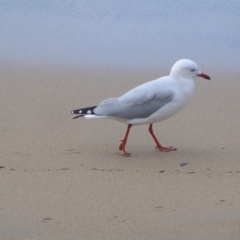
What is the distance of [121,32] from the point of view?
1027 cm

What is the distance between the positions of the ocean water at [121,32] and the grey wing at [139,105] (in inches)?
118

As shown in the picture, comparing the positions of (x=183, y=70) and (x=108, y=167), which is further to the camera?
(x=183, y=70)

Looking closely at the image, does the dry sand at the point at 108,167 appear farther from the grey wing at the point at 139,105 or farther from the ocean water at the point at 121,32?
the ocean water at the point at 121,32

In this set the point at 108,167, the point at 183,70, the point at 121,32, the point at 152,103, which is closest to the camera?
the point at 108,167

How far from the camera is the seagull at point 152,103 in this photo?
6.02 meters

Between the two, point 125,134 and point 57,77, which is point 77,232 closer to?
point 125,134

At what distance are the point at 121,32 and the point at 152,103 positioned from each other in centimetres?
438

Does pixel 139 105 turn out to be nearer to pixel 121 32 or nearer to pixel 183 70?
pixel 183 70

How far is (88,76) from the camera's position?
338 inches

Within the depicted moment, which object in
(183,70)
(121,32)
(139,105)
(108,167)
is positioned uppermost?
(121,32)

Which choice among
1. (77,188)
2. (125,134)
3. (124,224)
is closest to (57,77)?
(125,134)

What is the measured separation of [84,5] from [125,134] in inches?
207

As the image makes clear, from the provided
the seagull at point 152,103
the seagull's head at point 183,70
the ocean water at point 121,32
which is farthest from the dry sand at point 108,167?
the ocean water at point 121,32

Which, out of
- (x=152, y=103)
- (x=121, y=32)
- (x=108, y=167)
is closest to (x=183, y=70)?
(x=152, y=103)
